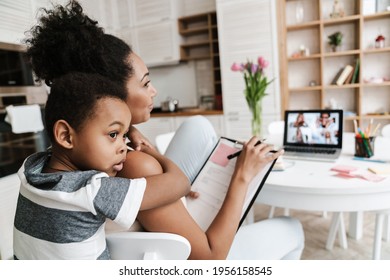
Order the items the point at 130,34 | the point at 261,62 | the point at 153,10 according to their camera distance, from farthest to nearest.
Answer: the point at 130,34 < the point at 153,10 < the point at 261,62

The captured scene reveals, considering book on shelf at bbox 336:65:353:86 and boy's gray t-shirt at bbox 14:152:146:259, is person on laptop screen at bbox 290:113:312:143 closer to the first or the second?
boy's gray t-shirt at bbox 14:152:146:259

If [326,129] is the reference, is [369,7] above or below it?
above

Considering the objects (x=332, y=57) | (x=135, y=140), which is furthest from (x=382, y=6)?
(x=135, y=140)

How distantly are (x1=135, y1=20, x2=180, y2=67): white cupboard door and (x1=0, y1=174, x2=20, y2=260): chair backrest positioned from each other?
7.18 ft

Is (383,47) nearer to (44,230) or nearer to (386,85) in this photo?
(386,85)

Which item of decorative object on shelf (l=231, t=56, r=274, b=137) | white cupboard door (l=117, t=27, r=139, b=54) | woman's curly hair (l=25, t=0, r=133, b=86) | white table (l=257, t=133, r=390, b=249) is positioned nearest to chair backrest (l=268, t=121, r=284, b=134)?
decorative object on shelf (l=231, t=56, r=274, b=137)

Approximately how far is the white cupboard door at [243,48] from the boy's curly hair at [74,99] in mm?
2587

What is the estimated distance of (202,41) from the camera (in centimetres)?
345

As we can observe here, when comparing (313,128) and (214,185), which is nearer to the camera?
(214,185)

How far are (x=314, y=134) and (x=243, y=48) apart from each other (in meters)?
1.82

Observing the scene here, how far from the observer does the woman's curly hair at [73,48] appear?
61 cm

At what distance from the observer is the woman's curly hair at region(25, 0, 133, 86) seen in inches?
24.1

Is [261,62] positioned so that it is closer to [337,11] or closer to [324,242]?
[324,242]

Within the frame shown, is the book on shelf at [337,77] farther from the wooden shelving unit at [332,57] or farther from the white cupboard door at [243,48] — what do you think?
the white cupboard door at [243,48]
